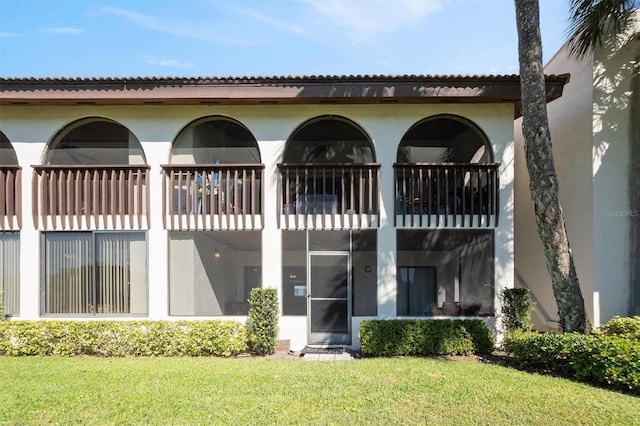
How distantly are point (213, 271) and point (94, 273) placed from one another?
2695 mm

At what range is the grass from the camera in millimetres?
4961

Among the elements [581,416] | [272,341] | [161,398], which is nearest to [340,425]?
[161,398]

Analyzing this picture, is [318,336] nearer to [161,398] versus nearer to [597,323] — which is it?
[161,398]

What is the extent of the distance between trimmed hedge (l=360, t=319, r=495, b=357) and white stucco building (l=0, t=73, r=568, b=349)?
2.65ft

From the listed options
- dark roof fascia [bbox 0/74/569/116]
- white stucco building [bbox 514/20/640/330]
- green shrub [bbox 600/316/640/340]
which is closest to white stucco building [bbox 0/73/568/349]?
dark roof fascia [bbox 0/74/569/116]

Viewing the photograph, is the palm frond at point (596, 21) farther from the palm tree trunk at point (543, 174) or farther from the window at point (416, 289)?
the window at point (416, 289)

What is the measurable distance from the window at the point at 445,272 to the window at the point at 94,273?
6103mm

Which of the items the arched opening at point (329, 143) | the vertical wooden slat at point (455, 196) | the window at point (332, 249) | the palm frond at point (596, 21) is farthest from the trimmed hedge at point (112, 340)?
the palm frond at point (596, 21)

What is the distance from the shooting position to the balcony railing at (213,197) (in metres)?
9.11

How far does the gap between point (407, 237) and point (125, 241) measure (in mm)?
6581

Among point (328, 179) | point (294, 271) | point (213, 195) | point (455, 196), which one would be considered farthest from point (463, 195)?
point (213, 195)

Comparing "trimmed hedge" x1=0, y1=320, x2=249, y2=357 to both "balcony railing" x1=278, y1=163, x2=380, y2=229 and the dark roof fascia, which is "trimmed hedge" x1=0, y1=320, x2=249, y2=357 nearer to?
"balcony railing" x1=278, y1=163, x2=380, y2=229

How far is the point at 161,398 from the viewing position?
5559mm

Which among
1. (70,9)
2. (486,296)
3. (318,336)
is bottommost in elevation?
(318,336)
